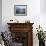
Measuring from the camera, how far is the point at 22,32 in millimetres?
5754

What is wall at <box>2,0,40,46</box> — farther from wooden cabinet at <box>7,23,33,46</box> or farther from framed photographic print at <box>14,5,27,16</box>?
wooden cabinet at <box>7,23,33,46</box>

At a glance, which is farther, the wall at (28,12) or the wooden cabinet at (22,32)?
the wall at (28,12)

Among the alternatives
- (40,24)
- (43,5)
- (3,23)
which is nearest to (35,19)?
(40,24)

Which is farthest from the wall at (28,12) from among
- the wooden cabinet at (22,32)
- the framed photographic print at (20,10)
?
the wooden cabinet at (22,32)

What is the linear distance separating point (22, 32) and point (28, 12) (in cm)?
85

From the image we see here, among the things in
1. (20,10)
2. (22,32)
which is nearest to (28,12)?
(20,10)

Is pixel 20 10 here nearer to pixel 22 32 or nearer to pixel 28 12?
pixel 28 12

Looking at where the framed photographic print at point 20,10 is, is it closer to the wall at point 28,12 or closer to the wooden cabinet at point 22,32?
the wall at point 28,12

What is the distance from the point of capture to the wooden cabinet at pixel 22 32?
5.67 metres

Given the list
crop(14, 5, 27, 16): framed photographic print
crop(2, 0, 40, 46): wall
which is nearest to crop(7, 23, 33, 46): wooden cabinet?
crop(2, 0, 40, 46): wall

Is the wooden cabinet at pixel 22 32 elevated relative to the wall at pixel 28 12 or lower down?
lower down

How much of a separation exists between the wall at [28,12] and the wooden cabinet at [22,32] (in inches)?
9.9

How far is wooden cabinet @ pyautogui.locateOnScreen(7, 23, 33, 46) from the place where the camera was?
5672mm

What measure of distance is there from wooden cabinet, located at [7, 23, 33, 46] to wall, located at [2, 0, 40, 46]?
0.83 feet
